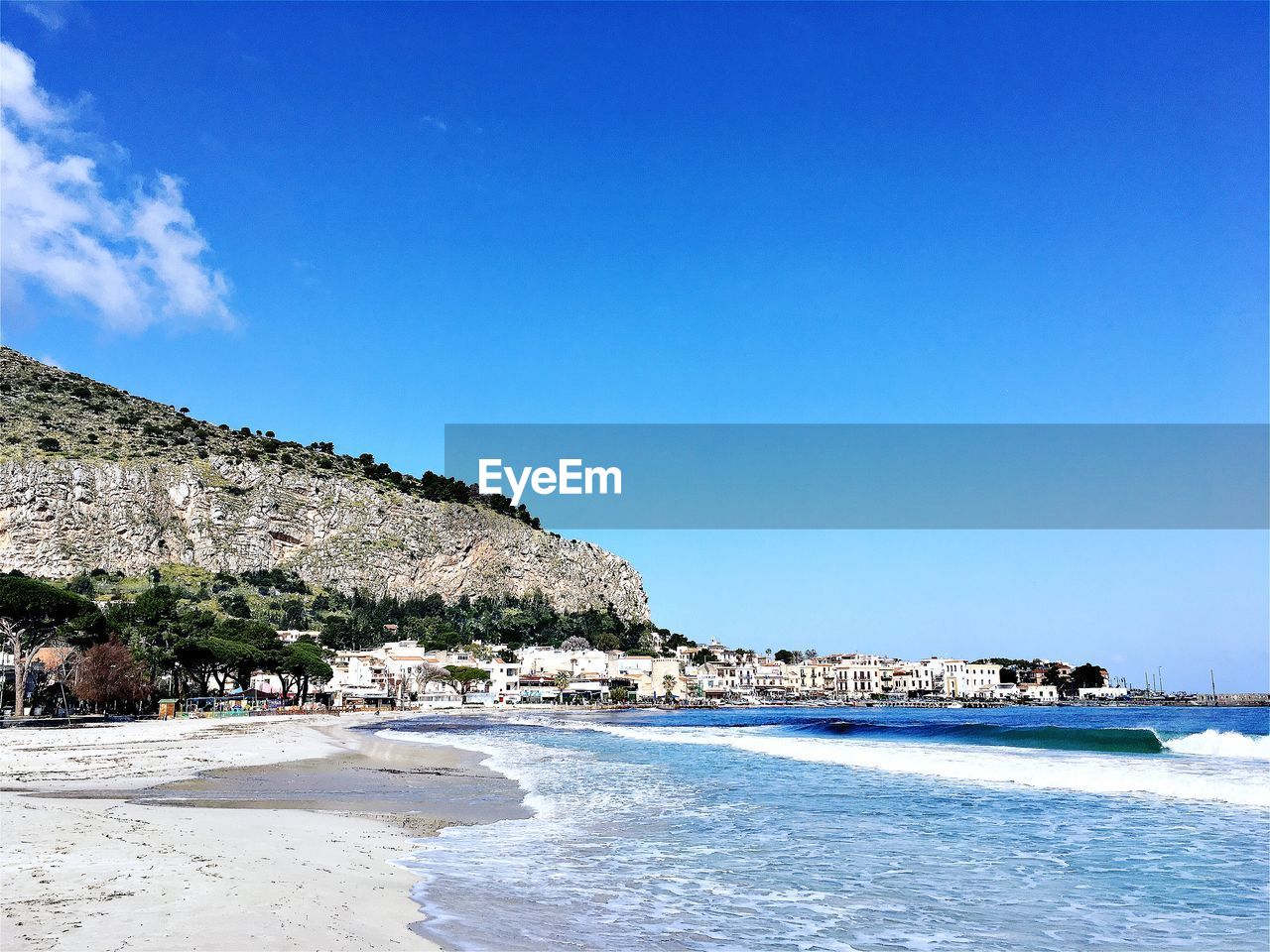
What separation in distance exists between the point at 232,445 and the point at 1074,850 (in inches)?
6072

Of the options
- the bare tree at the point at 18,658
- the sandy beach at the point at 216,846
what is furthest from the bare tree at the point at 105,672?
the sandy beach at the point at 216,846

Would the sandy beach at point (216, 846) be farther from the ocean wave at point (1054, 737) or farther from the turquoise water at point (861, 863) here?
the ocean wave at point (1054, 737)

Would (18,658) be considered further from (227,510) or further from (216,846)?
(227,510)

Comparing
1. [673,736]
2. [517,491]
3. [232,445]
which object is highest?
[232,445]

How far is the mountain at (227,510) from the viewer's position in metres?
111

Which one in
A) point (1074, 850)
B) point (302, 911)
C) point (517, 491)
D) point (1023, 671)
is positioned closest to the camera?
point (302, 911)

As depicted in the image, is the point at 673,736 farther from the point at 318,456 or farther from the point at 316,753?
the point at 318,456

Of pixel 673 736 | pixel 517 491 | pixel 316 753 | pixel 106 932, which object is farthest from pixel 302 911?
pixel 673 736

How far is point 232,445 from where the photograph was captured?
148125 millimetres

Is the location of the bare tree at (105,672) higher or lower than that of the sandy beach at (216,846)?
higher

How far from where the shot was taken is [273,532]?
13188 cm

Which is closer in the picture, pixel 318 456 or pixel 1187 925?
pixel 1187 925

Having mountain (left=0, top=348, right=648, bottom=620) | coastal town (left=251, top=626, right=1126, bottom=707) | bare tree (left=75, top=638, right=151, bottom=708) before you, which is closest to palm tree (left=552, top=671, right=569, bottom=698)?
coastal town (left=251, top=626, right=1126, bottom=707)

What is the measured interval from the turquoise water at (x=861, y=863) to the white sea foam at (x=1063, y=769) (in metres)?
0.19
